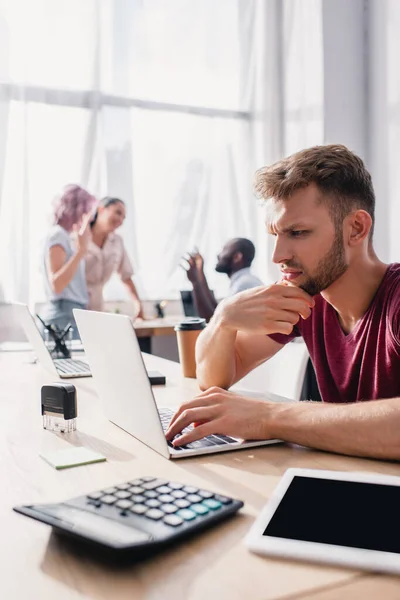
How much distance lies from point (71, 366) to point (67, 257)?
170cm

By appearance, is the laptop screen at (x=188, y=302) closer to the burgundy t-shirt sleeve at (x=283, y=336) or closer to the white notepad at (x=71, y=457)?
the burgundy t-shirt sleeve at (x=283, y=336)

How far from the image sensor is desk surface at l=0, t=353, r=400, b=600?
546 mm

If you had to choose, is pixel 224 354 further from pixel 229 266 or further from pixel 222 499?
pixel 229 266

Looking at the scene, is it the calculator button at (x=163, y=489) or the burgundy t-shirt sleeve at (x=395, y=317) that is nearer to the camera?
the calculator button at (x=163, y=489)

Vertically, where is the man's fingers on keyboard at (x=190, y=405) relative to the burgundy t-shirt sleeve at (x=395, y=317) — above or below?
below

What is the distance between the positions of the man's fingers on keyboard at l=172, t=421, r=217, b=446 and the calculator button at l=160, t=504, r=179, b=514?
12.1 inches

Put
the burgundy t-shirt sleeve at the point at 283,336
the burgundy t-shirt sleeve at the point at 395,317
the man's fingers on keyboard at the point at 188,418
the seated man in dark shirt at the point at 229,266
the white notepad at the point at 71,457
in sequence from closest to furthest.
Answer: the white notepad at the point at 71,457 → the man's fingers on keyboard at the point at 188,418 → the burgundy t-shirt sleeve at the point at 395,317 → the burgundy t-shirt sleeve at the point at 283,336 → the seated man in dark shirt at the point at 229,266

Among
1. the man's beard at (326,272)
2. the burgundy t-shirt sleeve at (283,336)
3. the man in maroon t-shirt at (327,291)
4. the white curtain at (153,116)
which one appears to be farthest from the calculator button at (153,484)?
the white curtain at (153,116)

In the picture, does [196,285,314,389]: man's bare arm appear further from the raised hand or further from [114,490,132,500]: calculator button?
the raised hand

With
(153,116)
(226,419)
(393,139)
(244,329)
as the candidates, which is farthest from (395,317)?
(153,116)

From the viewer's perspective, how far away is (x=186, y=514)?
0.65m

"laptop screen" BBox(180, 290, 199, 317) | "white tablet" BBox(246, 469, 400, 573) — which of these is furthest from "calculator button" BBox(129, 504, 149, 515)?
"laptop screen" BBox(180, 290, 199, 317)

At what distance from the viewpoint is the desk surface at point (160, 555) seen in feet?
1.79

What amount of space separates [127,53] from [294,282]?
12.5 feet
